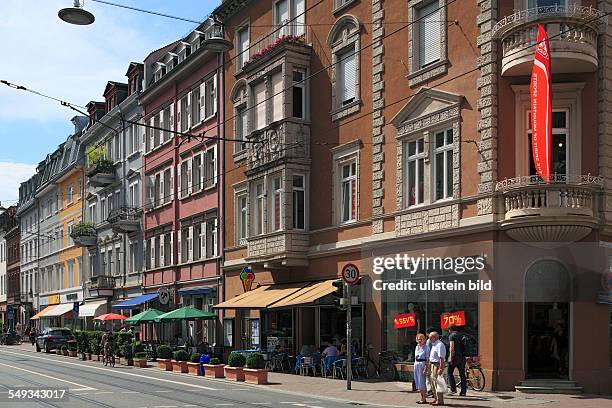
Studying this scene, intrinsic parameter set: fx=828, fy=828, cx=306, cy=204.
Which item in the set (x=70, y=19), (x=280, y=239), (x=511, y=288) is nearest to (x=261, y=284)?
(x=280, y=239)

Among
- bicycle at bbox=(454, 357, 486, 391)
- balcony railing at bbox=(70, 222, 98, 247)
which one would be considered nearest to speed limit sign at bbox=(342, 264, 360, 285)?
bicycle at bbox=(454, 357, 486, 391)

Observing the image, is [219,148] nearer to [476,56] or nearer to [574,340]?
[476,56]

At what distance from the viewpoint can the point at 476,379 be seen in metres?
21.5

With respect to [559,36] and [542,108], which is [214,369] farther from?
[559,36]

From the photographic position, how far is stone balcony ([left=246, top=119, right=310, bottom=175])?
1201 inches

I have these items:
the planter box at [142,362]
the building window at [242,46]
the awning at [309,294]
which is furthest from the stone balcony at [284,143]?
the planter box at [142,362]

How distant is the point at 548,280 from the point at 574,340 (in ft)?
5.41

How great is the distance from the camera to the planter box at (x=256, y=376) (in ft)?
82.9

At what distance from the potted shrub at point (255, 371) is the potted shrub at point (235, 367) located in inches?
21.1

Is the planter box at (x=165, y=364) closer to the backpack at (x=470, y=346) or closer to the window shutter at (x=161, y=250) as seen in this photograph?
the window shutter at (x=161, y=250)

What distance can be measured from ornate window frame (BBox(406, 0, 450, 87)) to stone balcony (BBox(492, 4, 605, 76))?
2754mm

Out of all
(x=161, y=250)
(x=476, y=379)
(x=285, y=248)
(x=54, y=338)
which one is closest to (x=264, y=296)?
(x=285, y=248)

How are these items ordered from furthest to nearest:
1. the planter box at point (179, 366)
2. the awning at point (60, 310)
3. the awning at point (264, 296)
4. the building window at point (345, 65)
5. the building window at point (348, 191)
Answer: the awning at point (60, 310) < the planter box at point (179, 366) < the awning at point (264, 296) < the building window at point (348, 191) < the building window at point (345, 65)

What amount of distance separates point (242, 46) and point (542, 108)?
61.9 ft
